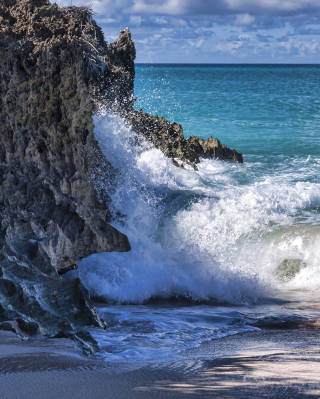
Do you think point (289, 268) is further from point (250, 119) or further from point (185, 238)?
point (250, 119)

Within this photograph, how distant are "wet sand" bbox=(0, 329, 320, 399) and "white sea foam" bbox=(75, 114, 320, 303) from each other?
1757 mm

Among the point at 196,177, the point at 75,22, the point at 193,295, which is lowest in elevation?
the point at 193,295

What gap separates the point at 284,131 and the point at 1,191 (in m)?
13.0

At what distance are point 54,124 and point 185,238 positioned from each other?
6.56 ft

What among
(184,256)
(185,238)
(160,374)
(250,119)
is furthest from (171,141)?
(250,119)

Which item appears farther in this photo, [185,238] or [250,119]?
[250,119]

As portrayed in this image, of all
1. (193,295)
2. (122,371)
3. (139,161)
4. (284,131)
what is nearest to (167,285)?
(193,295)

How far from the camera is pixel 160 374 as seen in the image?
2873mm

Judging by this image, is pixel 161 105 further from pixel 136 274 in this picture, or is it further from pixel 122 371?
pixel 122 371

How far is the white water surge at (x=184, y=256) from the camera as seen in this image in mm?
4250

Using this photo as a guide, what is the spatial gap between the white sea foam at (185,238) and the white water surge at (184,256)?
0.04 feet

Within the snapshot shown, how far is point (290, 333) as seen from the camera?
12.6 ft

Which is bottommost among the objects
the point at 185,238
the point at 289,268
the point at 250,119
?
the point at 289,268

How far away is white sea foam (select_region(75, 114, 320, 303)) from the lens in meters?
5.15
